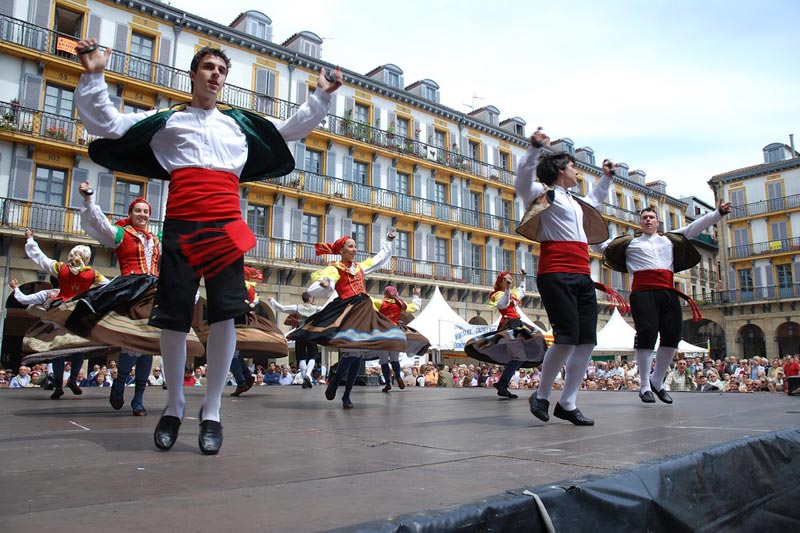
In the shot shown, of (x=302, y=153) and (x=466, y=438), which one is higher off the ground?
(x=302, y=153)

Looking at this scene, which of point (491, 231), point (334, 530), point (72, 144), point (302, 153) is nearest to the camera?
point (334, 530)

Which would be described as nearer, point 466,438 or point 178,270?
point 178,270

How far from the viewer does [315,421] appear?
4.51 metres

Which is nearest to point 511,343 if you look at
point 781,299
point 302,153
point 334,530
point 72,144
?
point 334,530

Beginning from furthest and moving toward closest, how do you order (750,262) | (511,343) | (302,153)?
1. (750,262)
2. (302,153)
3. (511,343)

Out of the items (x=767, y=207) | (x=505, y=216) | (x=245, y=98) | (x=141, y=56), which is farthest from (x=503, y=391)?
(x=767, y=207)

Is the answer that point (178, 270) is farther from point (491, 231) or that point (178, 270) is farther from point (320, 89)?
point (491, 231)

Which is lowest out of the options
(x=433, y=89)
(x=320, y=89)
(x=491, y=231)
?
(x=320, y=89)

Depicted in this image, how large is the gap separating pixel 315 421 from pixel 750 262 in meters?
47.8

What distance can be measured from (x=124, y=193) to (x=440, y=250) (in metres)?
14.9

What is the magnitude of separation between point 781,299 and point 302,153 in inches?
1295

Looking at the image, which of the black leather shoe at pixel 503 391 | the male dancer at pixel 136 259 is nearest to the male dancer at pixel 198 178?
the male dancer at pixel 136 259

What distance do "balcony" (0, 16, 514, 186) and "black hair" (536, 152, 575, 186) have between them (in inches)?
796

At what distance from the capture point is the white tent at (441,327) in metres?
18.6
